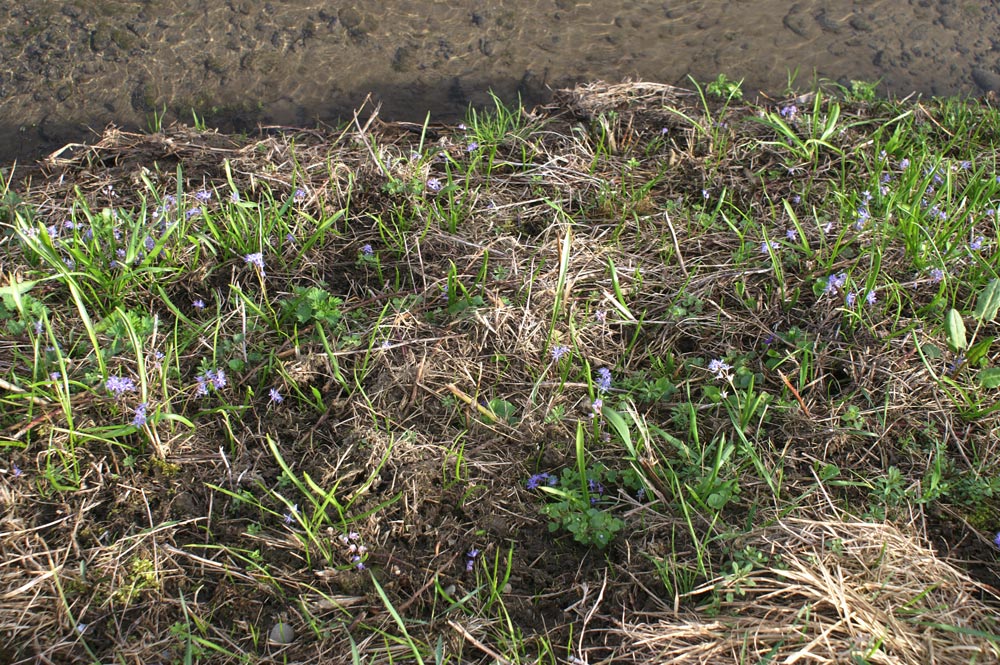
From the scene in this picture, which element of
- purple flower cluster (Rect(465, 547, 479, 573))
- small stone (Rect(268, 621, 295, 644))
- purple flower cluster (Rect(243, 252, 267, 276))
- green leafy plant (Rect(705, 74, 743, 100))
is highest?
green leafy plant (Rect(705, 74, 743, 100))

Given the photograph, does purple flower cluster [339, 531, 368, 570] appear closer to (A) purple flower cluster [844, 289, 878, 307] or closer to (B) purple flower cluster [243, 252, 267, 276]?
(B) purple flower cluster [243, 252, 267, 276]

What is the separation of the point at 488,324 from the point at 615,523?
0.72 m

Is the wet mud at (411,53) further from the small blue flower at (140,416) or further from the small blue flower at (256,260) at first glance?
the small blue flower at (140,416)

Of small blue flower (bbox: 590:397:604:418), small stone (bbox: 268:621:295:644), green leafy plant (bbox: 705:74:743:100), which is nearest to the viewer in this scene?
small stone (bbox: 268:621:295:644)

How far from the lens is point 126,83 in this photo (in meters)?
3.54

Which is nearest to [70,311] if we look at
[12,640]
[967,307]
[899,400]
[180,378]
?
[180,378]

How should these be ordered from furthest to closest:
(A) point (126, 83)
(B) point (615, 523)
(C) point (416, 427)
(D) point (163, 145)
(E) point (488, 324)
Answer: (A) point (126, 83) → (D) point (163, 145) → (E) point (488, 324) → (C) point (416, 427) → (B) point (615, 523)

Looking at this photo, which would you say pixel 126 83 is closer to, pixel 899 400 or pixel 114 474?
pixel 114 474

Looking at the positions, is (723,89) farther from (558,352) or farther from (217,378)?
(217,378)

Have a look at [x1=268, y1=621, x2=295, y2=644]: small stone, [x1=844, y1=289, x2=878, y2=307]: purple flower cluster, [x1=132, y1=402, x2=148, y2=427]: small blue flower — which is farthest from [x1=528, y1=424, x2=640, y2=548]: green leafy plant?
[x1=132, y1=402, x2=148, y2=427]: small blue flower

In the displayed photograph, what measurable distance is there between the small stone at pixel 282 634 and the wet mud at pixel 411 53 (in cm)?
220

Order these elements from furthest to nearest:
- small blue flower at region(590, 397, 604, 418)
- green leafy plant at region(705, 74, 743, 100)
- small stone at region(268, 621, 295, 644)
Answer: green leafy plant at region(705, 74, 743, 100) < small blue flower at region(590, 397, 604, 418) < small stone at region(268, 621, 295, 644)

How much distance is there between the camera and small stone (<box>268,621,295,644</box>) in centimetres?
193

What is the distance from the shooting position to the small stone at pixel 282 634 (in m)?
1.93
